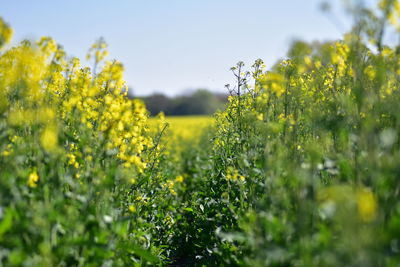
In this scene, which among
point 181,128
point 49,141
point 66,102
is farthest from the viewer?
point 181,128

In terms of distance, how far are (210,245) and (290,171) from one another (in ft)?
7.79

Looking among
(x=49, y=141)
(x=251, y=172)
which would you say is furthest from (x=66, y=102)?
(x=251, y=172)

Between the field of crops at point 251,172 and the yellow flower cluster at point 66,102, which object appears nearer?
the field of crops at point 251,172

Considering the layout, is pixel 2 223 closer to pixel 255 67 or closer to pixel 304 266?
pixel 304 266

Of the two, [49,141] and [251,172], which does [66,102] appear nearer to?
[49,141]

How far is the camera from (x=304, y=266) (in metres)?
2.64

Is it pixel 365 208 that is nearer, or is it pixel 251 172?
pixel 365 208

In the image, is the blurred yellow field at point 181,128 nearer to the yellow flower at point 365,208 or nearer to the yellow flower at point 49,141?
the yellow flower at point 49,141

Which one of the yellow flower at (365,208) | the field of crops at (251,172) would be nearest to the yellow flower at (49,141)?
the field of crops at (251,172)

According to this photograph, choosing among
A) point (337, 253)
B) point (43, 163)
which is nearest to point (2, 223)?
point (43, 163)

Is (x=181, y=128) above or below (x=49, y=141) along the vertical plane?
below

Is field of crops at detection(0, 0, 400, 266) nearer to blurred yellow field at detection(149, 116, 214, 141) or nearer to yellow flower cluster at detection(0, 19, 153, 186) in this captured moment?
yellow flower cluster at detection(0, 19, 153, 186)

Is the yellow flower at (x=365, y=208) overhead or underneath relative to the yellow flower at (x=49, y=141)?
underneath

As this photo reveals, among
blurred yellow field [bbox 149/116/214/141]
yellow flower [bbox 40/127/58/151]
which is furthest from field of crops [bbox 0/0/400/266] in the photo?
blurred yellow field [bbox 149/116/214/141]
